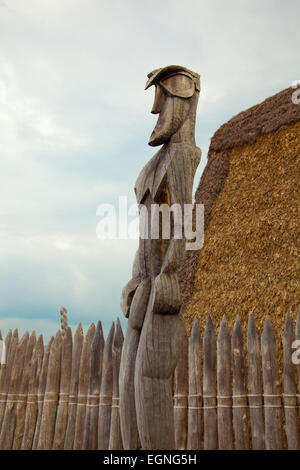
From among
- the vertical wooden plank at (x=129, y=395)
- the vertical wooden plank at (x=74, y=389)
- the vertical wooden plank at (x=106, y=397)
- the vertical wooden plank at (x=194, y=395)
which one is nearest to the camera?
the vertical wooden plank at (x=129, y=395)

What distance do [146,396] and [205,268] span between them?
20.5ft

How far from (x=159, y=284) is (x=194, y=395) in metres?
2.16

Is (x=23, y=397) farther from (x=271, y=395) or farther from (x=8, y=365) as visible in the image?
(x=271, y=395)

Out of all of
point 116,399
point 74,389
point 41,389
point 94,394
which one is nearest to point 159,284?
point 116,399

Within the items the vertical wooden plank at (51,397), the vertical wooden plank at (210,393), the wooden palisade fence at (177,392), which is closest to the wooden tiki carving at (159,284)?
the wooden palisade fence at (177,392)

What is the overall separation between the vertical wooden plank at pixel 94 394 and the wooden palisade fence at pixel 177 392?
A: 10 mm

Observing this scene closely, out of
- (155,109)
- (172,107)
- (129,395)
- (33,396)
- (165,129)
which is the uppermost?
(155,109)

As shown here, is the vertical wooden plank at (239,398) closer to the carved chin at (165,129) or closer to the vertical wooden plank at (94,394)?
the vertical wooden plank at (94,394)

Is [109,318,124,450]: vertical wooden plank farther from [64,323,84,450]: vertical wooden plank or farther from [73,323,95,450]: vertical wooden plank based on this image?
[64,323,84,450]: vertical wooden plank

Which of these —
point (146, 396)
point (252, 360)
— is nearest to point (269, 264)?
point (252, 360)

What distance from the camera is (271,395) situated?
4.39 metres

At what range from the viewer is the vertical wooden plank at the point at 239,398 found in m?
4.43
